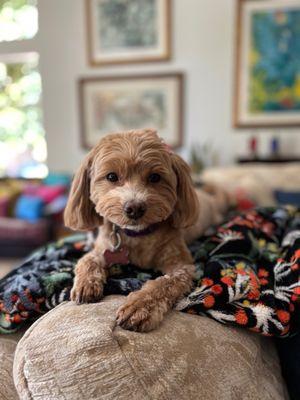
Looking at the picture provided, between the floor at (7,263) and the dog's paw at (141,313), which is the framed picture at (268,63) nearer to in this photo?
the floor at (7,263)

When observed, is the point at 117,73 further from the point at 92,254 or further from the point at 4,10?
the point at 92,254

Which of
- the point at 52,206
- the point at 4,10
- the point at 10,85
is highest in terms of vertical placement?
the point at 4,10

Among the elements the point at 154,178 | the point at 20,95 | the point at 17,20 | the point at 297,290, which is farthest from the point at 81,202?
the point at 17,20

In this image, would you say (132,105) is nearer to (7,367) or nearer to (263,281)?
(263,281)

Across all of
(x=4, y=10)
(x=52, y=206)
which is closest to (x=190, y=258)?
(x=52, y=206)

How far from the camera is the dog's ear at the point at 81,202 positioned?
1255 mm

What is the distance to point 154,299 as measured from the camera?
0.96 m

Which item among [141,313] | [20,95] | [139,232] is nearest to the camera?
[141,313]

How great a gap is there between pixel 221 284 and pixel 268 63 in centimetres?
358

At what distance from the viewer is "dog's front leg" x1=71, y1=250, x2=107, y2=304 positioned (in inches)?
38.6

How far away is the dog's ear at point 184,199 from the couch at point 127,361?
403 mm

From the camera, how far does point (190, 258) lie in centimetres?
126

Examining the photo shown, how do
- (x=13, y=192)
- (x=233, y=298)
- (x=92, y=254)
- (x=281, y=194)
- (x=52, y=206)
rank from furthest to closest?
1. (x=13, y=192)
2. (x=52, y=206)
3. (x=281, y=194)
4. (x=92, y=254)
5. (x=233, y=298)

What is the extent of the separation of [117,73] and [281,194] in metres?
2.69
